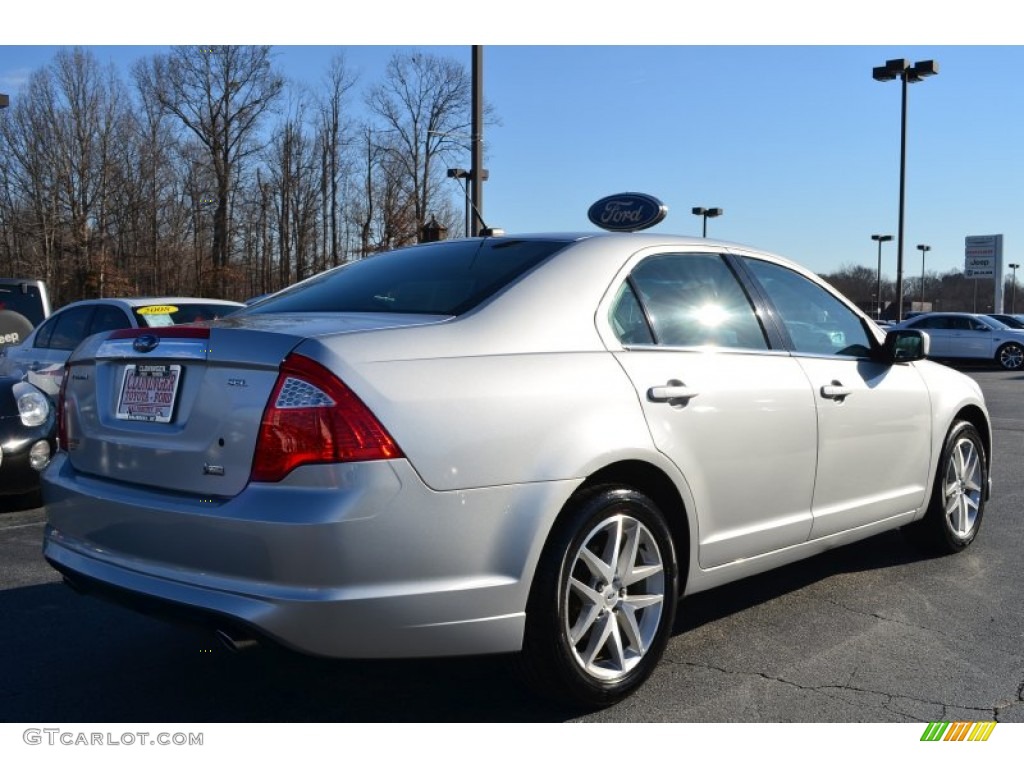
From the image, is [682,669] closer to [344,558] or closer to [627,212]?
[344,558]

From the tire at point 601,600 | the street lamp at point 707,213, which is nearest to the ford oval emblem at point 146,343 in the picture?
the tire at point 601,600

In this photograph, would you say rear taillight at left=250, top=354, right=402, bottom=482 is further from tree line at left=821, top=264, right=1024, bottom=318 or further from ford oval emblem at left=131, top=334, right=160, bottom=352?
tree line at left=821, top=264, right=1024, bottom=318

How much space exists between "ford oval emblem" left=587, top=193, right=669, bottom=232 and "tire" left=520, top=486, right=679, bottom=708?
3.48 meters

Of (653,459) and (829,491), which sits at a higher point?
(653,459)

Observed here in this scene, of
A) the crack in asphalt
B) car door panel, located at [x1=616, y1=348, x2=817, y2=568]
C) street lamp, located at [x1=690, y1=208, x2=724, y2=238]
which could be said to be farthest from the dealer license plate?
street lamp, located at [x1=690, y1=208, x2=724, y2=238]

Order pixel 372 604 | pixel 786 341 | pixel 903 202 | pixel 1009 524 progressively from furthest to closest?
1. pixel 903 202
2. pixel 1009 524
3. pixel 786 341
4. pixel 372 604

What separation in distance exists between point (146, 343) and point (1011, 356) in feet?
91.5

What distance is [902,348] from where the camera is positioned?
4680 mm

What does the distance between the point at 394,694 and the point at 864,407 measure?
242 cm

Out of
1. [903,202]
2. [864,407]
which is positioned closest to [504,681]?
[864,407]

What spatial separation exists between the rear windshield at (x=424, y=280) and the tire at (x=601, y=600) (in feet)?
2.64

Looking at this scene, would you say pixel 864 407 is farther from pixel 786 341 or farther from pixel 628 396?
pixel 628 396

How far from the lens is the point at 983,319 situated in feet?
90.3

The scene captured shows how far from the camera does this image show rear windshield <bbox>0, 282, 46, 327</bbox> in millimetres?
13969
